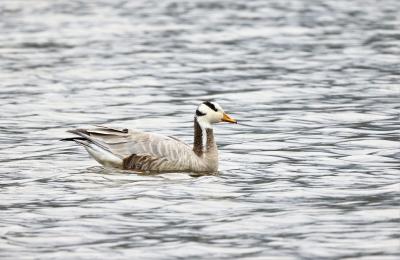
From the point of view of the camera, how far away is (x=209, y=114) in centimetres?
1803

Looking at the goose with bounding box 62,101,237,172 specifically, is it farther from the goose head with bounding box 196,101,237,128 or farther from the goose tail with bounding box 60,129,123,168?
the goose head with bounding box 196,101,237,128

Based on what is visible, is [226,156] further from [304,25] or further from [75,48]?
[304,25]

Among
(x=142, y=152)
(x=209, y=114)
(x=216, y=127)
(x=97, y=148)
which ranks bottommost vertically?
(x=216, y=127)

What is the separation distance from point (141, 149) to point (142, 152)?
0.18 ft

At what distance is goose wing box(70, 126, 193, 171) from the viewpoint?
688 inches

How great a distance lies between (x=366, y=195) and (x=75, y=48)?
20.4m

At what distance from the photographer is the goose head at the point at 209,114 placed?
18016 mm

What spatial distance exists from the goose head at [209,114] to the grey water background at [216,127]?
732 mm

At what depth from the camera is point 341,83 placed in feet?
90.0

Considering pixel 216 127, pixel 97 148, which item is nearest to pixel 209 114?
pixel 97 148

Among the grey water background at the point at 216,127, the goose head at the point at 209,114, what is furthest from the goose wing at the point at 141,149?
the goose head at the point at 209,114

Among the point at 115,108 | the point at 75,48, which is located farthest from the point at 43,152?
the point at 75,48

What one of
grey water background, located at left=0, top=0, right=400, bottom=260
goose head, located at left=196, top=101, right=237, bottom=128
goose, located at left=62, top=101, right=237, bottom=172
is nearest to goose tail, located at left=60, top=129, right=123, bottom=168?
goose, located at left=62, top=101, right=237, bottom=172

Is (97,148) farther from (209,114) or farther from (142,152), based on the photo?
(209,114)
